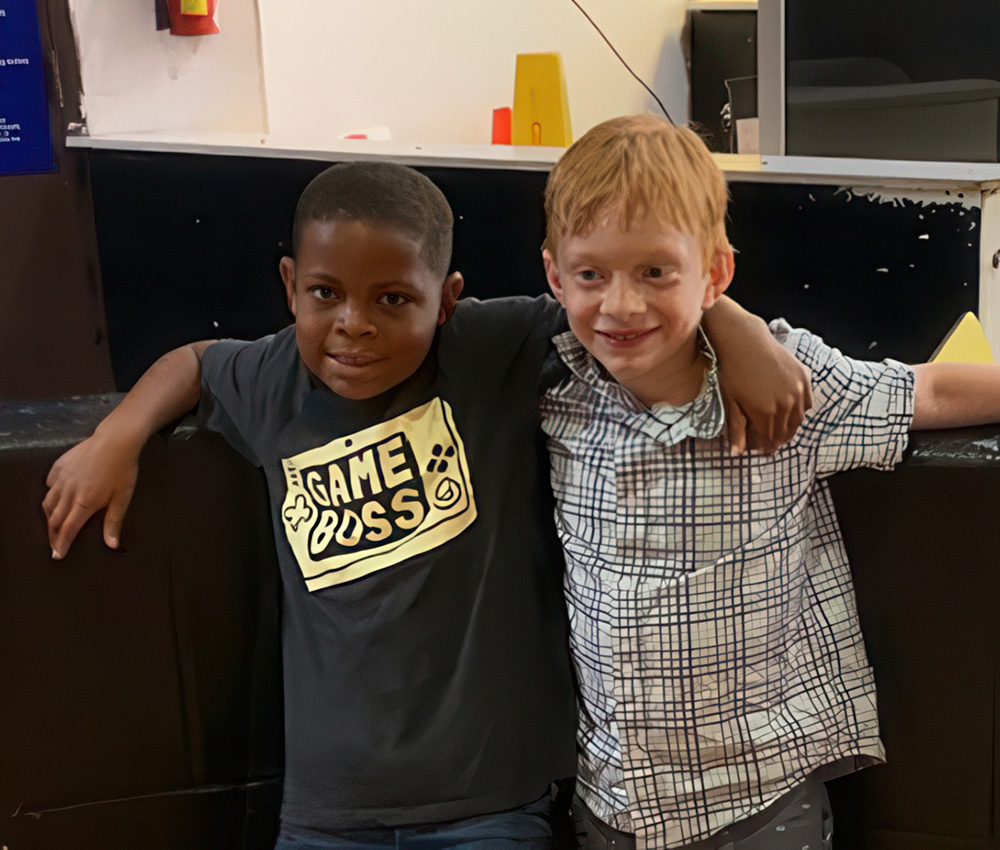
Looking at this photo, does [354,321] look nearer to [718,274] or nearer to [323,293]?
[323,293]

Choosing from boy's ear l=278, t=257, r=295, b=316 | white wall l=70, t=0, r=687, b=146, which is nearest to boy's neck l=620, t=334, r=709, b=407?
boy's ear l=278, t=257, r=295, b=316

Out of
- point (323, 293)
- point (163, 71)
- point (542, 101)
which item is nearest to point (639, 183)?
point (323, 293)

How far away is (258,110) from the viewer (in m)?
1.89

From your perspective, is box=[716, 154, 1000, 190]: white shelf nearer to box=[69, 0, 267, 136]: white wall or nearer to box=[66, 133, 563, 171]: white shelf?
box=[66, 133, 563, 171]: white shelf

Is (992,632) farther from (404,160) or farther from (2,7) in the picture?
(2,7)

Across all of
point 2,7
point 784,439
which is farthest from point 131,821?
point 2,7

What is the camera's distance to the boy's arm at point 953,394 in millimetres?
966

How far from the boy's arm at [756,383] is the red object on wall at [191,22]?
1.19m

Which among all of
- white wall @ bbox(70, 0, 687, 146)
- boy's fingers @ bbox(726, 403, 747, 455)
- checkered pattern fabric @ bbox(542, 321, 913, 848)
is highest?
white wall @ bbox(70, 0, 687, 146)

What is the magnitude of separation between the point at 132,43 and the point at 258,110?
251 mm

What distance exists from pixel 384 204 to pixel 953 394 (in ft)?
1.83

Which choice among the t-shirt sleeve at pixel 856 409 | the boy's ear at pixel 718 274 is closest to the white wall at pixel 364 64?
the boy's ear at pixel 718 274

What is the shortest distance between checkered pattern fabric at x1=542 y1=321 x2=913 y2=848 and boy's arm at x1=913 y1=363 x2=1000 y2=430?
0.02 meters

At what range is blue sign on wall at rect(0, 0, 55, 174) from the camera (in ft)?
4.94
